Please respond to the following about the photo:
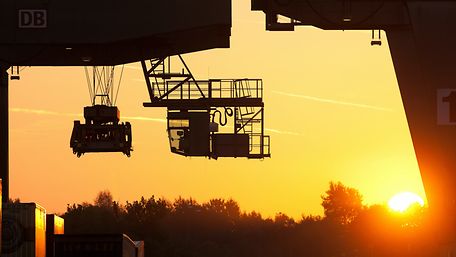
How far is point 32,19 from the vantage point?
70.1 m

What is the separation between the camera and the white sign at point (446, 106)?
198 ft

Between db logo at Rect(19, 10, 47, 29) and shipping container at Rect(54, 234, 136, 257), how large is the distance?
31.9ft

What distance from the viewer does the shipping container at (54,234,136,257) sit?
63500 mm

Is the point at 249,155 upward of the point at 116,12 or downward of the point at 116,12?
downward

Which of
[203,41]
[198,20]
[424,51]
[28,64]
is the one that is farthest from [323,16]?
[28,64]

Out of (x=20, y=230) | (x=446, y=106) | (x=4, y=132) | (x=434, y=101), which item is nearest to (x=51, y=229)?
(x=20, y=230)

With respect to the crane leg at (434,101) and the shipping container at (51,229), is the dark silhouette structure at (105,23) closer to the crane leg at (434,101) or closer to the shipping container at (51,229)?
the shipping container at (51,229)

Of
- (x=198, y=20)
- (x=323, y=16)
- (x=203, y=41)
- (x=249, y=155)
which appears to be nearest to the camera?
(x=323, y=16)

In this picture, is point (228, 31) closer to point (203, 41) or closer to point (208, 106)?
point (203, 41)

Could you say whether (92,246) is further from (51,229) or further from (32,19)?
(32,19)

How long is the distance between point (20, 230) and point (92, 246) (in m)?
2.83

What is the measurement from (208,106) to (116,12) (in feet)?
39.3

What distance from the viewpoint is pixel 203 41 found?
2911 inches

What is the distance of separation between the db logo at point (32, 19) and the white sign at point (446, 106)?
54.8 ft
